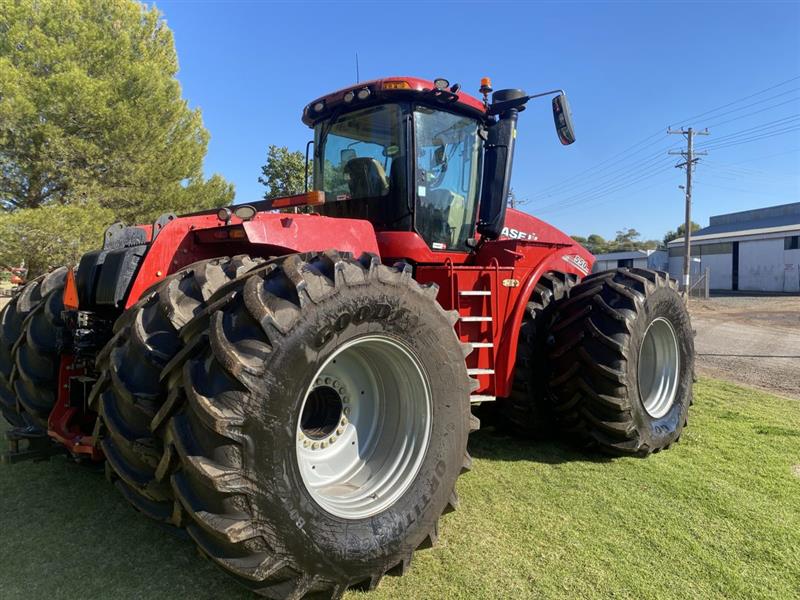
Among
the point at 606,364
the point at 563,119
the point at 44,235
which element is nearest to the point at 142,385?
the point at 606,364

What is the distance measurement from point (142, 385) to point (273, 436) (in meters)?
0.60

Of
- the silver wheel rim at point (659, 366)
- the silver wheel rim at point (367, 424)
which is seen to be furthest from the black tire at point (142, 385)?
the silver wheel rim at point (659, 366)

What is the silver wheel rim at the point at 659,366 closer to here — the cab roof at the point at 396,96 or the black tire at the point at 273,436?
the cab roof at the point at 396,96

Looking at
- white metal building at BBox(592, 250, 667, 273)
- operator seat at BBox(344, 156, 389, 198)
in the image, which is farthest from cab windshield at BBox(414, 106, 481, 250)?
white metal building at BBox(592, 250, 667, 273)

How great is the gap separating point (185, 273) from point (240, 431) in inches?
36.2

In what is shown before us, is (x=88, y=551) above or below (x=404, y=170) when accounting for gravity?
below

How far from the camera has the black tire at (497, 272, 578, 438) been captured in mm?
4266

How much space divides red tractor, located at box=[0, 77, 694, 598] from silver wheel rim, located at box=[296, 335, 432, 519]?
0.01 metres

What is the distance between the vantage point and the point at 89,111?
14.5 meters

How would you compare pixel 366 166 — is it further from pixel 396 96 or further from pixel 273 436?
pixel 273 436

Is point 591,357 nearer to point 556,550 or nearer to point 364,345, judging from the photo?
point 556,550

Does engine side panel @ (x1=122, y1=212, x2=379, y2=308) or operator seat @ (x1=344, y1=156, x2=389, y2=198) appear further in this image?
operator seat @ (x1=344, y1=156, x2=389, y2=198)

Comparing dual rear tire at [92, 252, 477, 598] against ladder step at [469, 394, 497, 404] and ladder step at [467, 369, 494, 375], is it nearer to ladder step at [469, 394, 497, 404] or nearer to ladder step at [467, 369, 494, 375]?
ladder step at [469, 394, 497, 404]

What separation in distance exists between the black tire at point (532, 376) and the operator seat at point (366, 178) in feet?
5.07
